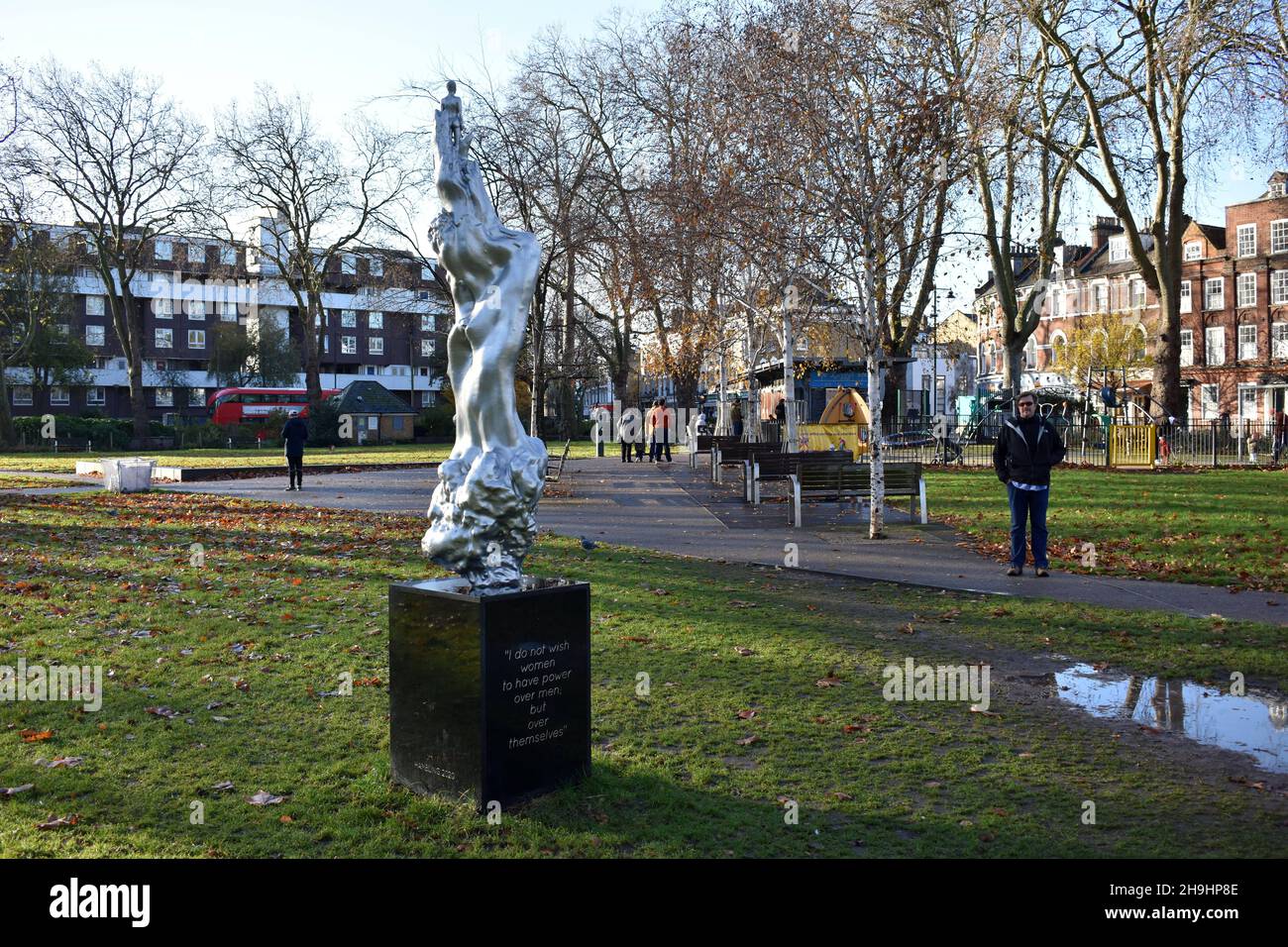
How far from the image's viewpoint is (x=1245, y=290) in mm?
58125

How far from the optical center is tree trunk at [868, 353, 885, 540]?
14625mm

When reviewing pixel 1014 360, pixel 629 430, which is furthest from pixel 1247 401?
pixel 629 430

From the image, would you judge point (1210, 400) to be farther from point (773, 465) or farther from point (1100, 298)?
point (773, 465)

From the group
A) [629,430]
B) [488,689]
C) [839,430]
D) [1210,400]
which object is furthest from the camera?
[1210,400]

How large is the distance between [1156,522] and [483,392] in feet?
45.0

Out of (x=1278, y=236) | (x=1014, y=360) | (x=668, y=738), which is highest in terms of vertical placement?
(x=1278, y=236)

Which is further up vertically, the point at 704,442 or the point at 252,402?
the point at 252,402

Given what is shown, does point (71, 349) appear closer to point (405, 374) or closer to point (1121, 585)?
point (405, 374)

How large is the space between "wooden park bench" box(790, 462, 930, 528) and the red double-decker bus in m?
52.8

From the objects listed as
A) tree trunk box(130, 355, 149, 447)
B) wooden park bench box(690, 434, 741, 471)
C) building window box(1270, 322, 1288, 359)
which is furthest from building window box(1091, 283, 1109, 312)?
tree trunk box(130, 355, 149, 447)

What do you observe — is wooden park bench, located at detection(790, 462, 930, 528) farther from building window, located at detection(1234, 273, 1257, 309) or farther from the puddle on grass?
building window, located at detection(1234, 273, 1257, 309)

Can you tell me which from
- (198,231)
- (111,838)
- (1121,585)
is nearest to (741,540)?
(1121,585)

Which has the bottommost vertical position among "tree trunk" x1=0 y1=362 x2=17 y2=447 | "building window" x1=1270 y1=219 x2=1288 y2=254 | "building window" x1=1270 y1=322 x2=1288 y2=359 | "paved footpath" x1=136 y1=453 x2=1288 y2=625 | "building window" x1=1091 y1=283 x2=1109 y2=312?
"paved footpath" x1=136 y1=453 x2=1288 y2=625

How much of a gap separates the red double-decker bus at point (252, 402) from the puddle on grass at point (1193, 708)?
62.1 metres
